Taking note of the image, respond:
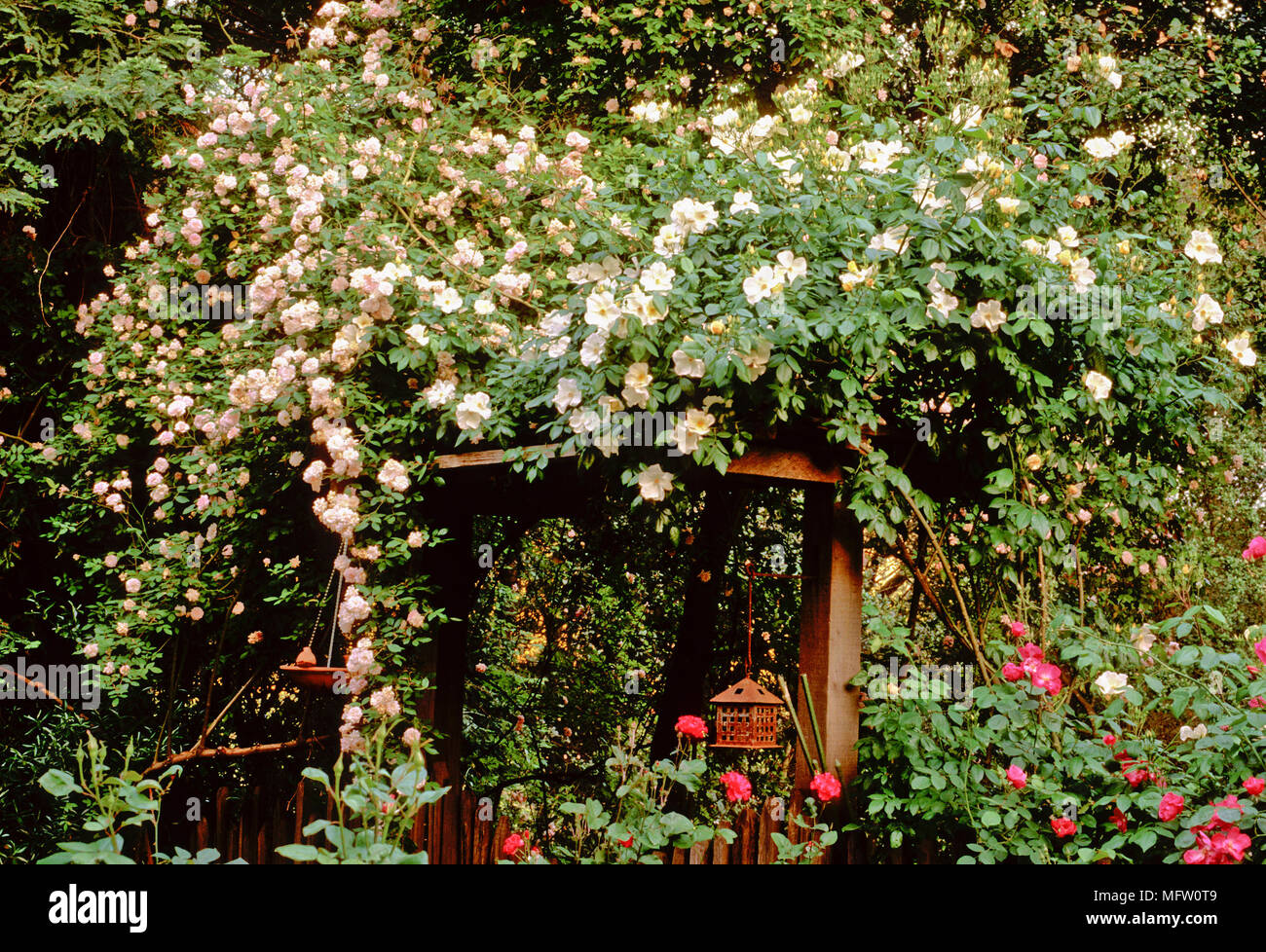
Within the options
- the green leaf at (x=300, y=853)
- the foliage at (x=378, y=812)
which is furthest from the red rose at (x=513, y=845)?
the green leaf at (x=300, y=853)

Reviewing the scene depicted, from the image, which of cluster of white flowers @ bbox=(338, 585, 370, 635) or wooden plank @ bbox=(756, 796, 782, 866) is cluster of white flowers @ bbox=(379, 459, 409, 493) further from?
wooden plank @ bbox=(756, 796, 782, 866)

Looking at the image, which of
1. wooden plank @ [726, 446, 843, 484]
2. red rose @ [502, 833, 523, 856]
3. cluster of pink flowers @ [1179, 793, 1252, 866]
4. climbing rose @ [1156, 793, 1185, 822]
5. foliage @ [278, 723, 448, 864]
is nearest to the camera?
foliage @ [278, 723, 448, 864]

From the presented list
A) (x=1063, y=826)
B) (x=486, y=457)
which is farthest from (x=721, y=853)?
(x=486, y=457)

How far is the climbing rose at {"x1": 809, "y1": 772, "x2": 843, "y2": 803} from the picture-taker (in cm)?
301

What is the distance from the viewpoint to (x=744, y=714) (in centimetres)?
335

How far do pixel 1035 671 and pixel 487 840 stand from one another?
175 centimetres

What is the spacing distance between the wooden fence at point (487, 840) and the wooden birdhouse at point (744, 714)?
23 centimetres

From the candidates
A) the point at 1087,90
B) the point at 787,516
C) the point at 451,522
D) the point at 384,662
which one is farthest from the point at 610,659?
the point at 1087,90

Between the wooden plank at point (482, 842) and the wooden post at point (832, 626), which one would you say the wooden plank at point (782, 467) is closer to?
the wooden post at point (832, 626)

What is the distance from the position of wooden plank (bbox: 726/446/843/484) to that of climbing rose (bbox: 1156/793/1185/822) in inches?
52.8

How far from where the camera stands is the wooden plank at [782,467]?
3193 mm

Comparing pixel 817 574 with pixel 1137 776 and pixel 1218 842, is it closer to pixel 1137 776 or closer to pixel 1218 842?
pixel 1137 776

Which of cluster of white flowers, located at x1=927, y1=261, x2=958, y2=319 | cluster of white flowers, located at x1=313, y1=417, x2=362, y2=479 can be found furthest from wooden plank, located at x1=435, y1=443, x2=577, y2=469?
cluster of white flowers, located at x1=927, y1=261, x2=958, y2=319
